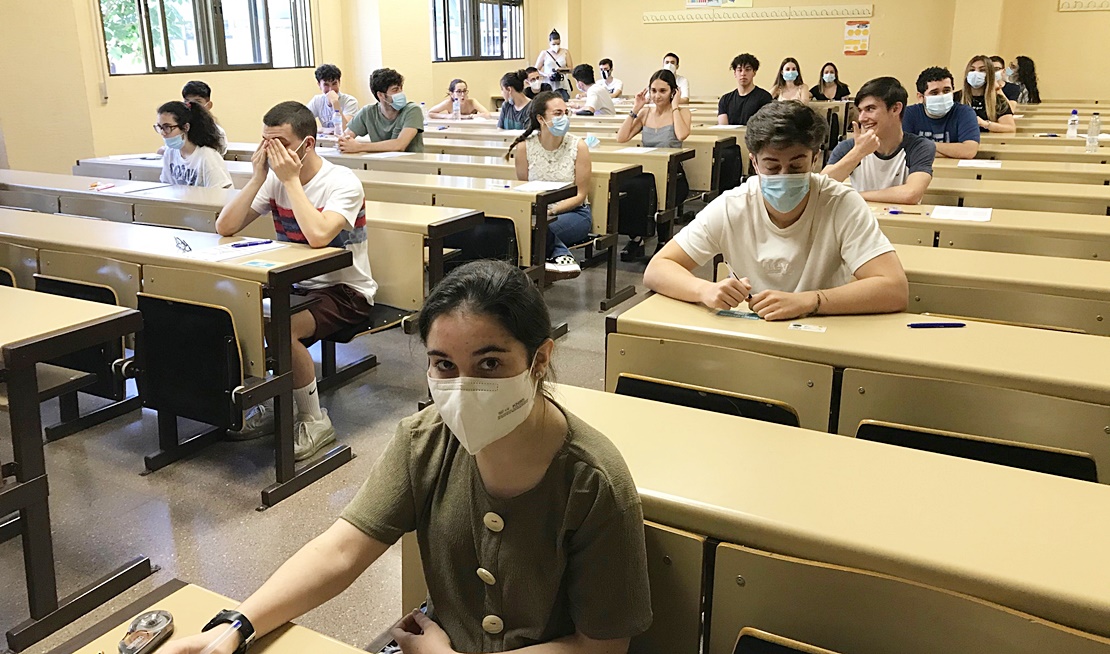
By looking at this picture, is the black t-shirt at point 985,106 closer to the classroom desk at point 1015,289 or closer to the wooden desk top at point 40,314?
the classroom desk at point 1015,289

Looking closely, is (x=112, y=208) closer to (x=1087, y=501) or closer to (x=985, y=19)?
(x=1087, y=501)

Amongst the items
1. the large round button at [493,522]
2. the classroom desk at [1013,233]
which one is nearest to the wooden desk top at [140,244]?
the large round button at [493,522]

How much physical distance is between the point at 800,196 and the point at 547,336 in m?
1.23

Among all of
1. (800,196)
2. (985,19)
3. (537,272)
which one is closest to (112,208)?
(537,272)

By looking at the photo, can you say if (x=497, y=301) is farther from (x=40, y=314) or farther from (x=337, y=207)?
(x=337, y=207)

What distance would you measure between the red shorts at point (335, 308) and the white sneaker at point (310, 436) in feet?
0.94

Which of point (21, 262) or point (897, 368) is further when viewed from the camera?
point (21, 262)

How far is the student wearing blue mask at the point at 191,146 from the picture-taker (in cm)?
412

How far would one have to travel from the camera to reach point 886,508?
1.20 m

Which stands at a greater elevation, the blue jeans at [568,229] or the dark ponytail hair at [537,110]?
the dark ponytail hair at [537,110]

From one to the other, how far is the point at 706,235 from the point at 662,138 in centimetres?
389

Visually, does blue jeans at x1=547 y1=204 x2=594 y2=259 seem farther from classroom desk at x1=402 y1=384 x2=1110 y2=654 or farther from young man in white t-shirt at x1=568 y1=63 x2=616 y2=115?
young man in white t-shirt at x1=568 y1=63 x2=616 y2=115

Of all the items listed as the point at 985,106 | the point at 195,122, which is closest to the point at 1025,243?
the point at 195,122

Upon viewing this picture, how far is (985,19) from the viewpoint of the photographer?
35.5 feet
